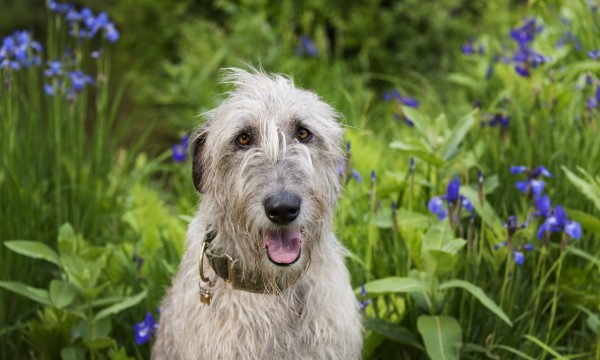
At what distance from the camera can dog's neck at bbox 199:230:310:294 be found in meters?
2.98

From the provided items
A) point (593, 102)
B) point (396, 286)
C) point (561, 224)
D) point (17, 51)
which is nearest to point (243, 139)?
point (396, 286)

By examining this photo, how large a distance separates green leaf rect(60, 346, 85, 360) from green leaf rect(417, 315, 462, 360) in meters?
1.60

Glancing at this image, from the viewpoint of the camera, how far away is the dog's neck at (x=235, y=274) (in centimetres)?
298

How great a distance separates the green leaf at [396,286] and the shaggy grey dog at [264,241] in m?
0.23

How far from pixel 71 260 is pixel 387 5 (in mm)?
5542

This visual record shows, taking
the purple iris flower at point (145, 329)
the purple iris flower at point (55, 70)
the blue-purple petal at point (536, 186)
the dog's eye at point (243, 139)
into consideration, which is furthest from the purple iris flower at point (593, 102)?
the purple iris flower at point (55, 70)

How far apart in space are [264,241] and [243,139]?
390 mm

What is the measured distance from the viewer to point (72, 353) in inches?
146

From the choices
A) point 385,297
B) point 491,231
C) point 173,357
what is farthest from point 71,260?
point 491,231

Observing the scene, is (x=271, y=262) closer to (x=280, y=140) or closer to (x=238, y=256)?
(x=238, y=256)

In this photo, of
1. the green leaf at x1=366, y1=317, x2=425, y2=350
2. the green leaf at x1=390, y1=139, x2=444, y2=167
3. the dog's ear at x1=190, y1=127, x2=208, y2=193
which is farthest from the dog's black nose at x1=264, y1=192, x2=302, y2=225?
the green leaf at x1=390, y1=139, x2=444, y2=167

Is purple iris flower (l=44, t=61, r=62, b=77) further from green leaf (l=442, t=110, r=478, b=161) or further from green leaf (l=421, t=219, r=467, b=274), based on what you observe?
green leaf (l=421, t=219, r=467, b=274)

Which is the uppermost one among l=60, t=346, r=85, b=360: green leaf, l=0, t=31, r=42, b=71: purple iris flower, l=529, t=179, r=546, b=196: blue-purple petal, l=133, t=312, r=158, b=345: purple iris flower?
l=0, t=31, r=42, b=71: purple iris flower

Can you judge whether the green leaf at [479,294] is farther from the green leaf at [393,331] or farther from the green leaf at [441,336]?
the green leaf at [393,331]
